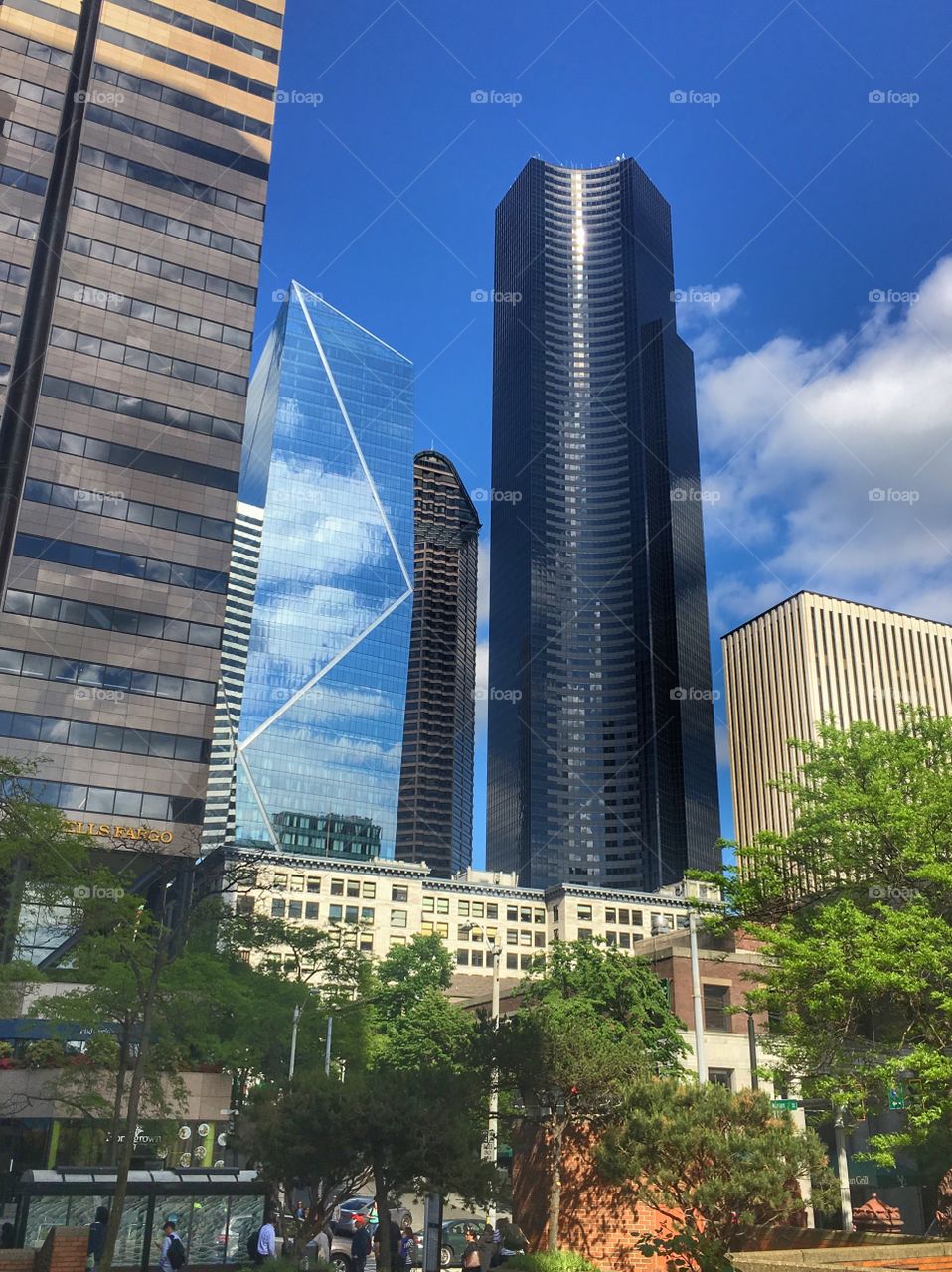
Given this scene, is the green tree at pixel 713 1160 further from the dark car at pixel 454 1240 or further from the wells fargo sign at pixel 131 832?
→ the wells fargo sign at pixel 131 832

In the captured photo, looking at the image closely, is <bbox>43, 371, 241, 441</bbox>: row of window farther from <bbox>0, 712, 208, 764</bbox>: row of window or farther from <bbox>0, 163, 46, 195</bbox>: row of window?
<bbox>0, 712, 208, 764</bbox>: row of window

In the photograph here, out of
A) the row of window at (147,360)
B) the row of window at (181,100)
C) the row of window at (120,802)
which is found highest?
the row of window at (181,100)

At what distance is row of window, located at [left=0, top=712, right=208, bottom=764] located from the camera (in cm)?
7156

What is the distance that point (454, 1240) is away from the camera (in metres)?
40.4

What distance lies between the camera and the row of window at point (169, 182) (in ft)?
275

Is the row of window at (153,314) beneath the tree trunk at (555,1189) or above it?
above

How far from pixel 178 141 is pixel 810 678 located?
10281cm

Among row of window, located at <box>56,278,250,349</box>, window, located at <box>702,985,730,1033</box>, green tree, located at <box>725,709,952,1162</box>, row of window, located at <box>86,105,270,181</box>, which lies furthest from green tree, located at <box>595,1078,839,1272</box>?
row of window, located at <box>86,105,270,181</box>

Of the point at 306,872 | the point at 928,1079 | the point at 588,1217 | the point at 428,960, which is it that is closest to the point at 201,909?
the point at 588,1217

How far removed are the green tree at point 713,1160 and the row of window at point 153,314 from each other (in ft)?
233

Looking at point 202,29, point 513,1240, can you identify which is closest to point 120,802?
point 513,1240

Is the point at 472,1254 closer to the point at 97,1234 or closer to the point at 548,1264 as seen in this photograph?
the point at 548,1264

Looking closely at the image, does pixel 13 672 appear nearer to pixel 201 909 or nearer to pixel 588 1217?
pixel 201 909

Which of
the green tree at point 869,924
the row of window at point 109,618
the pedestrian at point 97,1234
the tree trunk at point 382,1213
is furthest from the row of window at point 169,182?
the tree trunk at point 382,1213
